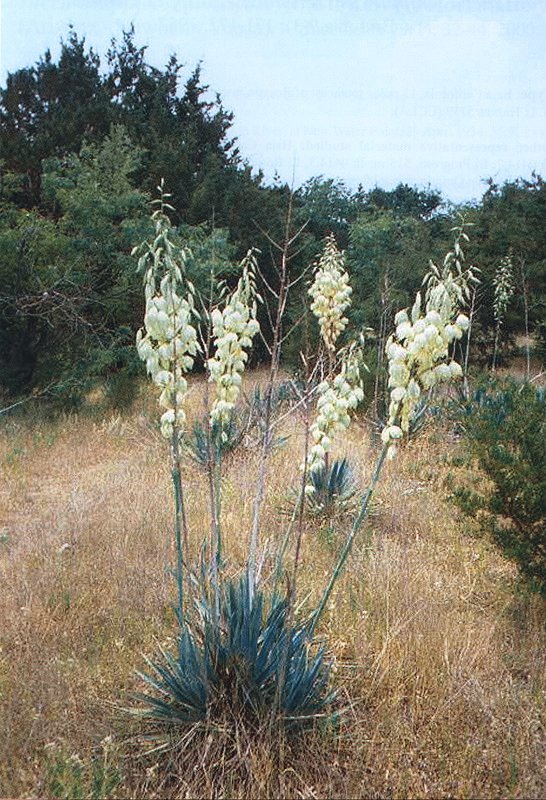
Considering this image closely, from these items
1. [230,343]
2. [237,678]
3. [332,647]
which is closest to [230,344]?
[230,343]

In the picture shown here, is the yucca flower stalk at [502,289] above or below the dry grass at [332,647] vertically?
above

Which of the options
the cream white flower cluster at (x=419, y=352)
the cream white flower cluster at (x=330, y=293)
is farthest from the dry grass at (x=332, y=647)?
the cream white flower cluster at (x=330, y=293)

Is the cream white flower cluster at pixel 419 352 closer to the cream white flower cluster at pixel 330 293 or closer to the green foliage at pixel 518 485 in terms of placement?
the green foliage at pixel 518 485

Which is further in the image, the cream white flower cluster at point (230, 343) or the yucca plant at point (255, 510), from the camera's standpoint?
the cream white flower cluster at point (230, 343)

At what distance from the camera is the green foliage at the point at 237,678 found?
101 inches

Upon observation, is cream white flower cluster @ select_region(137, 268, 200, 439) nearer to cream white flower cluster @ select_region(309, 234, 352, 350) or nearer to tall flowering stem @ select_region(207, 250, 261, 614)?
tall flowering stem @ select_region(207, 250, 261, 614)

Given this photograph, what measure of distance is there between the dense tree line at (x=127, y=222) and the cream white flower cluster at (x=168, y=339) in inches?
12.8

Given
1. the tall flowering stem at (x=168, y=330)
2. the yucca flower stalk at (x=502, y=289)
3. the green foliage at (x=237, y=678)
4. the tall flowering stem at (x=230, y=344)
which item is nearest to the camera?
the tall flowering stem at (x=168, y=330)

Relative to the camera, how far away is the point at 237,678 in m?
2.57

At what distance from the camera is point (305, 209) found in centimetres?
2331

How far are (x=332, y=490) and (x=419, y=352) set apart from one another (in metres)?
3.28

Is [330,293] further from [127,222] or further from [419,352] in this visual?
[127,222]

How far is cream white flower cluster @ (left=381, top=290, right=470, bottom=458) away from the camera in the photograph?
2381mm

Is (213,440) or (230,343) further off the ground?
(230,343)
